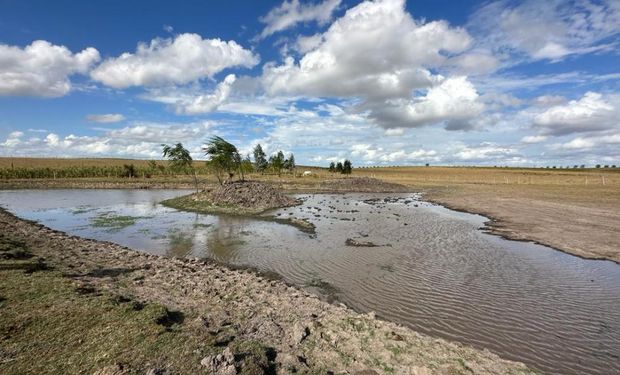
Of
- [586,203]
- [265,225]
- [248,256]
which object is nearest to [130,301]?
[248,256]

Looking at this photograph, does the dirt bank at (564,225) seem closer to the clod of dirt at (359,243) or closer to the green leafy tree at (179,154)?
the clod of dirt at (359,243)

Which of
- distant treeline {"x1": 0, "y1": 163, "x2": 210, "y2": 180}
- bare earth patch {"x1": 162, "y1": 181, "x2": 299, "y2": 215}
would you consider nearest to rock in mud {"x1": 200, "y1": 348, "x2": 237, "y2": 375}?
bare earth patch {"x1": 162, "y1": 181, "x2": 299, "y2": 215}

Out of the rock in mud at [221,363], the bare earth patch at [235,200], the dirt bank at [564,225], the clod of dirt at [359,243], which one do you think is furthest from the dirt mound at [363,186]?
the rock in mud at [221,363]

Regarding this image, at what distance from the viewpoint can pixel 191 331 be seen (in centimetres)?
733

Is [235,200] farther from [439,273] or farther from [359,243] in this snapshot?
[439,273]

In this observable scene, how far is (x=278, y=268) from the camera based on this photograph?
14.4 meters

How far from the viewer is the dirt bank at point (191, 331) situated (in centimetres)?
619

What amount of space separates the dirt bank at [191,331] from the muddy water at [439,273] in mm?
1917

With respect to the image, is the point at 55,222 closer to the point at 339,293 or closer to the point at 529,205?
the point at 339,293

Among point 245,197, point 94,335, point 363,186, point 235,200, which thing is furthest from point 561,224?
point 363,186

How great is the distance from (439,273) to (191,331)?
10.4m

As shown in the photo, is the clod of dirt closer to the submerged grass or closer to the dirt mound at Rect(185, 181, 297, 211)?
the dirt mound at Rect(185, 181, 297, 211)

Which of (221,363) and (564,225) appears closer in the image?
(221,363)

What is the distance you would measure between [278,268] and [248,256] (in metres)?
2.47
